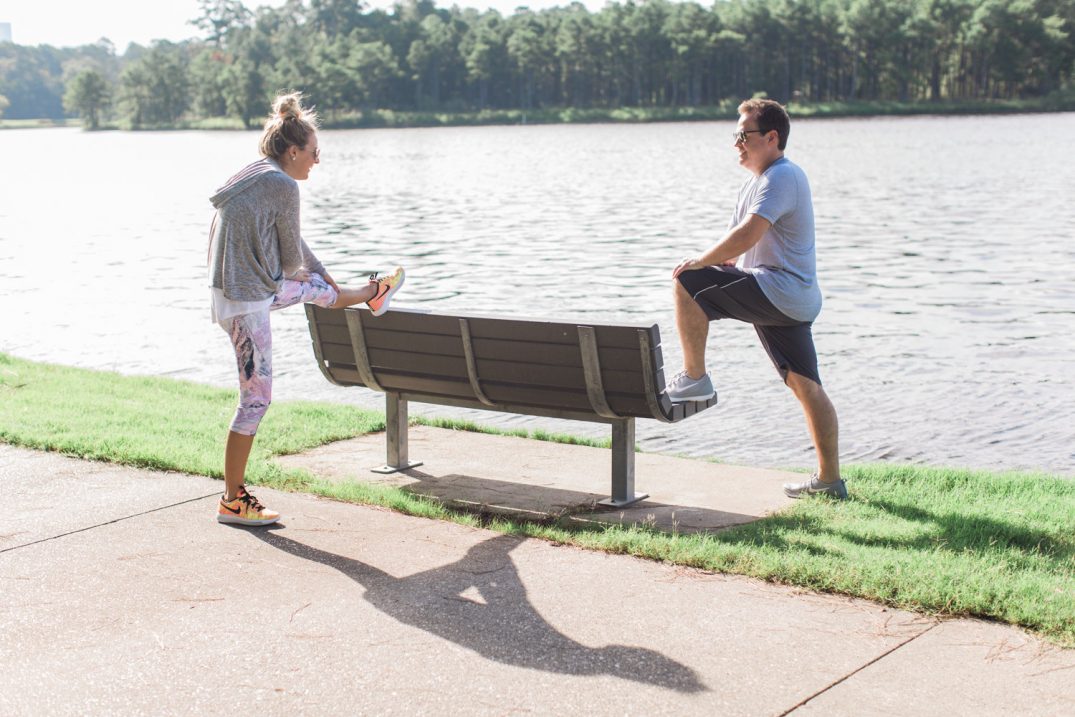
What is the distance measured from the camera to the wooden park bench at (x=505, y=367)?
5746mm

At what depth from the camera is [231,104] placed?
16088cm

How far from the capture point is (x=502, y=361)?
6203 millimetres

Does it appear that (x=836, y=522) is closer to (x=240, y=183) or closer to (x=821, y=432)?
(x=821, y=432)

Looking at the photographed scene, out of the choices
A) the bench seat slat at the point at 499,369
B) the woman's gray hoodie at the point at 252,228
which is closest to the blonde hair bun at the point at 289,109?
the woman's gray hoodie at the point at 252,228

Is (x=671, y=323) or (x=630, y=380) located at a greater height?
(x=630, y=380)

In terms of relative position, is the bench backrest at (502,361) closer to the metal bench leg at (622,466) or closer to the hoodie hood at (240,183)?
the metal bench leg at (622,466)

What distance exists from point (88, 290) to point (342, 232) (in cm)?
974

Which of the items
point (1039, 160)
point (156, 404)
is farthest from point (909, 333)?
point (1039, 160)

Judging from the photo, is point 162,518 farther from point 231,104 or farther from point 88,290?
point 231,104

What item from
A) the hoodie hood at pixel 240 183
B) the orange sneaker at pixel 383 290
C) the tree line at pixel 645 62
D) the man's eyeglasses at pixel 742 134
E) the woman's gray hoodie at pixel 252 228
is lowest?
the orange sneaker at pixel 383 290

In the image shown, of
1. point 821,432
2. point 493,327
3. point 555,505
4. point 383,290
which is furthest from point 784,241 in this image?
point 383,290

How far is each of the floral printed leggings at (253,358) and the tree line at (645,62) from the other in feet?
397

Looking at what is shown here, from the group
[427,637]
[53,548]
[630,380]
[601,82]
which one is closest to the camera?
[427,637]

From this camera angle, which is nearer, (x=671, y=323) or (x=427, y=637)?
(x=427, y=637)
